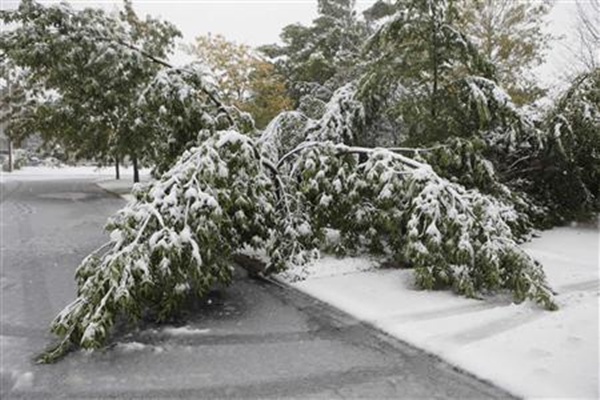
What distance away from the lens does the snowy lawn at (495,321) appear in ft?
10.2

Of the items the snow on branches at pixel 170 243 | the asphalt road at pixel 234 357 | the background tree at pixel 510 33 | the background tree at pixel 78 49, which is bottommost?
the asphalt road at pixel 234 357

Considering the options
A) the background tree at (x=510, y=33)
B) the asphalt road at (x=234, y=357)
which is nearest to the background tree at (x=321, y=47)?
the background tree at (x=510, y=33)

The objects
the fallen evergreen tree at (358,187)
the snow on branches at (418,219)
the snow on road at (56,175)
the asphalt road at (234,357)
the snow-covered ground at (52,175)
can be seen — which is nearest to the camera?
the asphalt road at (234,357)

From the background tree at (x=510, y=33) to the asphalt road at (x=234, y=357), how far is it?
13752mm

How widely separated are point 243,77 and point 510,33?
29.9ft

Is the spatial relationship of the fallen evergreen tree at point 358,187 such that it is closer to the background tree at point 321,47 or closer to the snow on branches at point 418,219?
the snow on branches at point 418,219

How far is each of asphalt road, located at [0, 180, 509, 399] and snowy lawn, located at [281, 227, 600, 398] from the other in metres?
0.18

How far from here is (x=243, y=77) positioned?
1705 cm

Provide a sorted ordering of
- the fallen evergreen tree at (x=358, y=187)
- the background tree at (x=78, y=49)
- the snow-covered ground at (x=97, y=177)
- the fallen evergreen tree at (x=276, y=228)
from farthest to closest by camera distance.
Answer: the snow-covered ground at (x=97, y=177)
the background tree at (x=78, y=49)
the fallen evergreen tree at (x=358, y=187)
the fallen evergreen tree at (x=276, y=228)

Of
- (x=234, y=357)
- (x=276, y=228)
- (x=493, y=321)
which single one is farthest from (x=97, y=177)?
(x=493, y=321)

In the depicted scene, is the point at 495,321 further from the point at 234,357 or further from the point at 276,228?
the point at 276,228

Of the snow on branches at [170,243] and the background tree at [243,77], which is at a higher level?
the background tree at [243,77]

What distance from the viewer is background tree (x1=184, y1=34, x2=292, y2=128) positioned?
16.5 metres

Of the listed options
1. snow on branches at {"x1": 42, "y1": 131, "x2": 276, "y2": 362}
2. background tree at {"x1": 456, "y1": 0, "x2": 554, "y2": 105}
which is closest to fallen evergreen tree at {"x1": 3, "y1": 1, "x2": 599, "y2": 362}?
snow on branches at {"x1": 42, "y1": 131, "x2": 276, "y2": 362}
